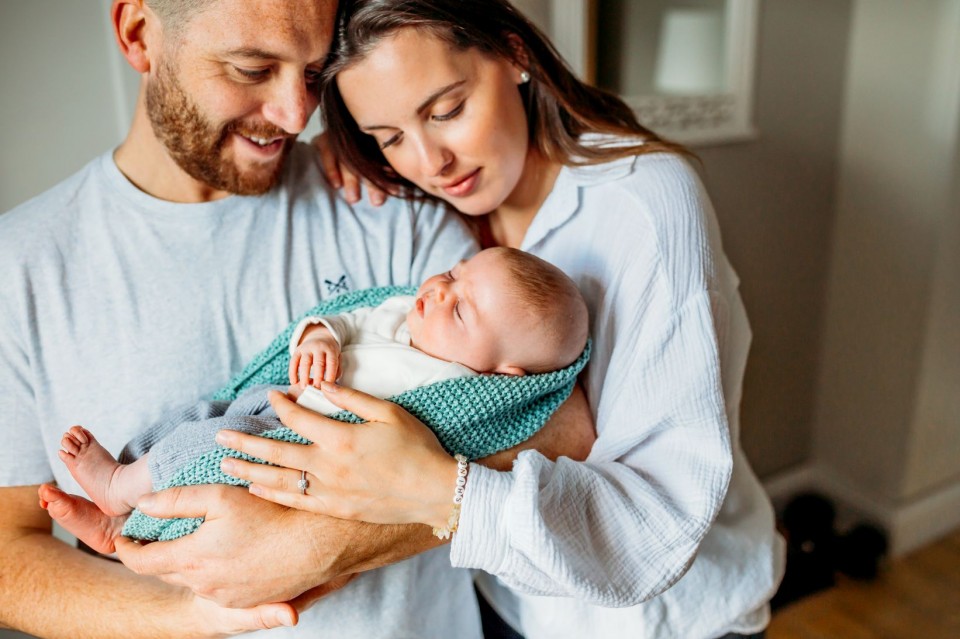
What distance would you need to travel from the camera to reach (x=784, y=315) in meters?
3.34

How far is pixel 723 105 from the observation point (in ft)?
9.62

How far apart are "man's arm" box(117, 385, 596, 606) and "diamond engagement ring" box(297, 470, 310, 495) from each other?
0.18ft

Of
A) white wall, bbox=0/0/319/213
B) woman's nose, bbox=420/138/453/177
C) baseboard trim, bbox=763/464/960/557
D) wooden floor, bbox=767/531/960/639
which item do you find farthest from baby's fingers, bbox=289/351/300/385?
baseboard trim, bbox=763/464/960/557

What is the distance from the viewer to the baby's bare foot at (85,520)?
3.99 ft

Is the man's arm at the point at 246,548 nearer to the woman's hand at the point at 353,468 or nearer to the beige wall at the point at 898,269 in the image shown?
the woman's hand at the point at 353,468

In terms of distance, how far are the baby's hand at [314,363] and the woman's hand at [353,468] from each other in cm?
9

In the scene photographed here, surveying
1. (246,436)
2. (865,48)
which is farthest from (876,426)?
(246,436)

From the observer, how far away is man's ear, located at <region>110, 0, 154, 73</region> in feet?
4.58

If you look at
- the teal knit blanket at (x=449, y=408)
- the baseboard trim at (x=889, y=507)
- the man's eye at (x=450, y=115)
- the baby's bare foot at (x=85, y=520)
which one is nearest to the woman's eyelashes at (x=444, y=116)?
the man's eye at (x=450, y=115)

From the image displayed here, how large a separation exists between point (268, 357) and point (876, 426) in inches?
111

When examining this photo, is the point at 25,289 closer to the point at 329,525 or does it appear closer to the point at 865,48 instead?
the point at 329,525

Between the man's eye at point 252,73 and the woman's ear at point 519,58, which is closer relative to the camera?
the man's eye at point 252,73

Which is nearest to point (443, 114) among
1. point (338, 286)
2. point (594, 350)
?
point (338, 286)

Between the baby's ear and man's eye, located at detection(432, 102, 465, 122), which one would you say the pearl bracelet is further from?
man's eye, located at detection(432, 102, 465, 122)
